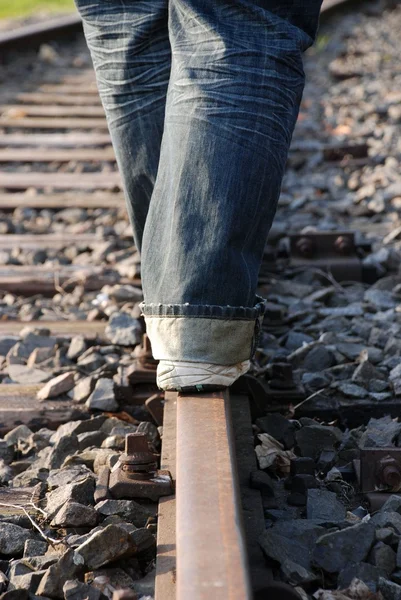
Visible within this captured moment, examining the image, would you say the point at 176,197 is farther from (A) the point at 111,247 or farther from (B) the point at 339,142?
(B) the point at 339,142

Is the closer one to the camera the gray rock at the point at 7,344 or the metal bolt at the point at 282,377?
the metal bolt at the point at 282,377

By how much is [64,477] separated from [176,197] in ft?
2.09

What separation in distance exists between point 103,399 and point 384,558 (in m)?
1.02

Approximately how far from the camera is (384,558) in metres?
1.67

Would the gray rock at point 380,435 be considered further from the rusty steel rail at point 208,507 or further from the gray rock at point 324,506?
the rusty steel rail at point 208,507

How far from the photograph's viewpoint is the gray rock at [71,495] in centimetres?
187

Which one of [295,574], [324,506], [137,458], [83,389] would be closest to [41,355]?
[83,389]

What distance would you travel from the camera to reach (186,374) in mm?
1995

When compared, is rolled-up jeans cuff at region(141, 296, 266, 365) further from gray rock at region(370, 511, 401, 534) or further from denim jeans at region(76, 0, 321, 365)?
gray rock at region(370, 511, 401, 534)

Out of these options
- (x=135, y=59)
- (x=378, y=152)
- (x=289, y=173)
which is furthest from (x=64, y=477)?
(x=378, y=152)

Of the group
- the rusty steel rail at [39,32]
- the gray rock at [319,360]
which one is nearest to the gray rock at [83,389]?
the gray rock at [319,360]

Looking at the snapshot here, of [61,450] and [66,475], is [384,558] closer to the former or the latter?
[66,475]

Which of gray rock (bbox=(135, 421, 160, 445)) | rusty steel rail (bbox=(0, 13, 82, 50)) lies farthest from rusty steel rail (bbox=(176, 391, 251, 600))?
rusty steel rail (bbox=(0, 13, 82, 50))

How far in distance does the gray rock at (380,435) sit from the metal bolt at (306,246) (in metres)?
1.58
